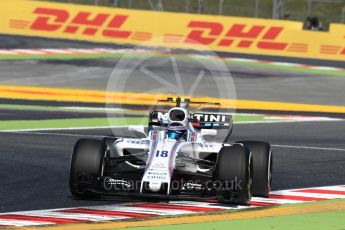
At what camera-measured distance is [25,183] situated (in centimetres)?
1330

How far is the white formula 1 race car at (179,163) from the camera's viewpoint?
1161 cm

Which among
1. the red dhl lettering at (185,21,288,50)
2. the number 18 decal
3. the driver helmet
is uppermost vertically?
the red dhl lettering at (185,21,288,50)

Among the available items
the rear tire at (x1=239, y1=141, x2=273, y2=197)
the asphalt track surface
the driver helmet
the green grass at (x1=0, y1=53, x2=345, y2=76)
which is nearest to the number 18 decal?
the driver helmet

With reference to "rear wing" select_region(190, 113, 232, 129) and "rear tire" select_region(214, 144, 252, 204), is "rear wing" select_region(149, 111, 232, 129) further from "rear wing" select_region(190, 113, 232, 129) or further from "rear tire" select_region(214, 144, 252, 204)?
"rear tire" select_region(214, 144, 252, 204)

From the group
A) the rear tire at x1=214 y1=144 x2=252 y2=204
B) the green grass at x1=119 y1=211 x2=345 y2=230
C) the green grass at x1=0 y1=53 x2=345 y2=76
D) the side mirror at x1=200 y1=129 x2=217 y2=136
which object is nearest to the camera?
the green grass at x1=119 y1=211 x2=345 y2=230

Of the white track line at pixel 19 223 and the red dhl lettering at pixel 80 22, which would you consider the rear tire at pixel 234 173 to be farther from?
the red dhl lettering at pixel 80 22

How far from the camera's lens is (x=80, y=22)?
37.3m

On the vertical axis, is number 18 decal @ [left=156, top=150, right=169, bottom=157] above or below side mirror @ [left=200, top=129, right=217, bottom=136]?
below

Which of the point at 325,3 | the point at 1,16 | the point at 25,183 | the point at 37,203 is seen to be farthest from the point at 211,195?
the point at 325,3

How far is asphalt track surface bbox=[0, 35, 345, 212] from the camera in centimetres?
1301

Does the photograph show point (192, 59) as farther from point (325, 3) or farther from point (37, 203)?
point (37, 203)

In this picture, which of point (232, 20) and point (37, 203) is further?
point (232, 20)

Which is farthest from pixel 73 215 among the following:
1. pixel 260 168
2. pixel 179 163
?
pixel 260 168

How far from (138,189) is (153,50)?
23.4 m
